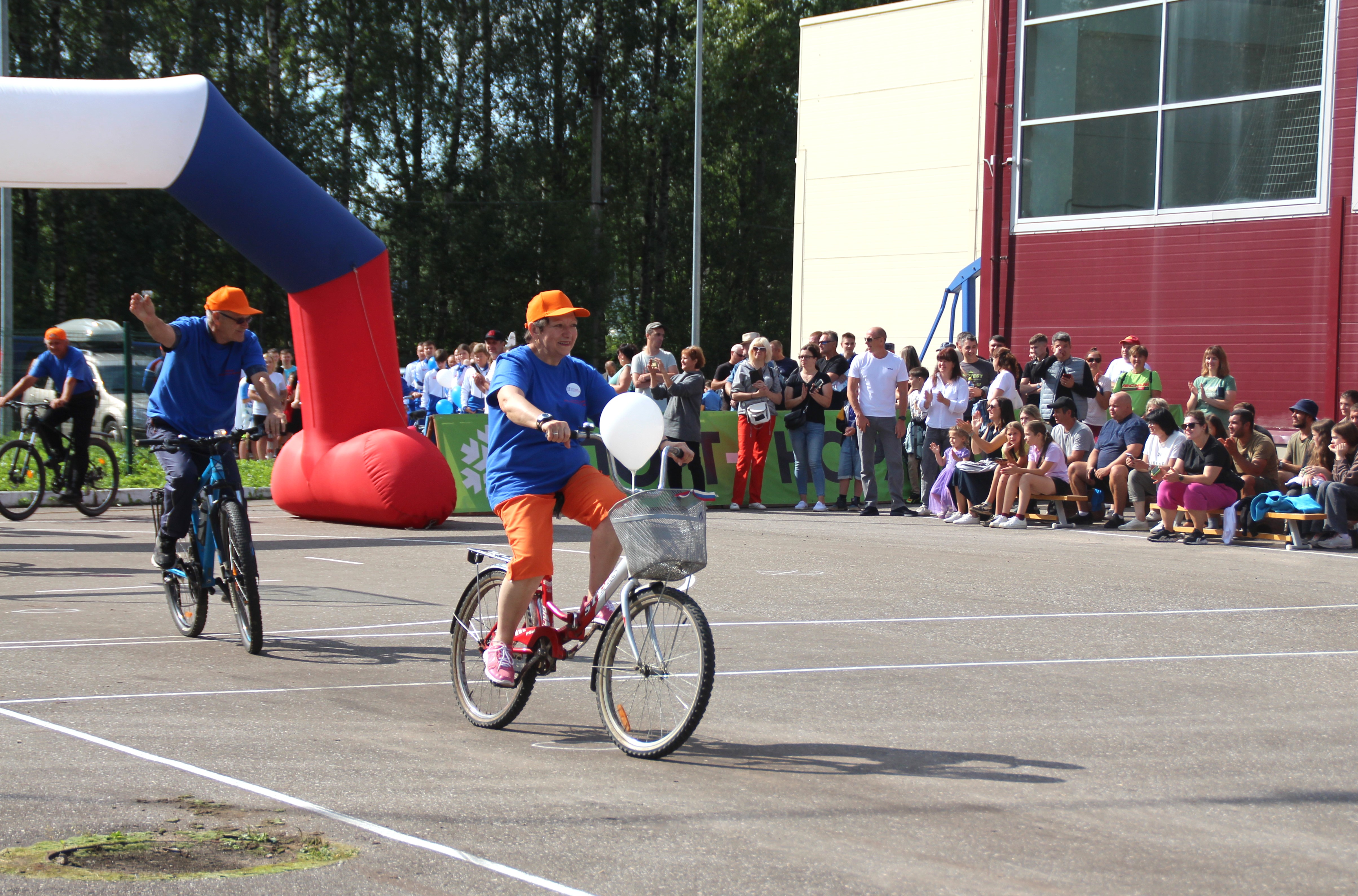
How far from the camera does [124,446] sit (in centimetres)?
2181

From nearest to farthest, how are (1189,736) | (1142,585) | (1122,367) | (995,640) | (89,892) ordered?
(89,892) < (1189,736) < (995,640) < (1142,585) < (1122,367)

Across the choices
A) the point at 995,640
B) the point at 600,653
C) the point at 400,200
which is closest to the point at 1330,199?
the point at 995,640

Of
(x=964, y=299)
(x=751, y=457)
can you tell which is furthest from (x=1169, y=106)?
(x=751, y=457)

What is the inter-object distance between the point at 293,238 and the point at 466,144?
35.1m

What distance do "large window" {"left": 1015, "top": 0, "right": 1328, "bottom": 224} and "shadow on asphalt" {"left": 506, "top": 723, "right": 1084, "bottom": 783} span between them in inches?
656

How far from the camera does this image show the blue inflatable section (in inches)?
543

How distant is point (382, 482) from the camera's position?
1497cm

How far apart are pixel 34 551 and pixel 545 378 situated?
8.48 metres

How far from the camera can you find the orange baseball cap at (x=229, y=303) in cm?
866

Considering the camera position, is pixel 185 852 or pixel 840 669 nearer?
pixel 185 852

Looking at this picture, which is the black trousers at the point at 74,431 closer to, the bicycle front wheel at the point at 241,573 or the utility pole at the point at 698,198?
the bicycle front wheel at the point at 241,573

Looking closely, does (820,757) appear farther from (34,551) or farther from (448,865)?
(34,551)

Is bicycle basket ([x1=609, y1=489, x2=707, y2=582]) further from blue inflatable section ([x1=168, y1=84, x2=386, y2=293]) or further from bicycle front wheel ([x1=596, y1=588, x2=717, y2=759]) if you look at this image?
blue inflatable section ([x1=168, y1=84, x2=386, y2=293])

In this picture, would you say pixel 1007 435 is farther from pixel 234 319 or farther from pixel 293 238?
pixel 234 319
